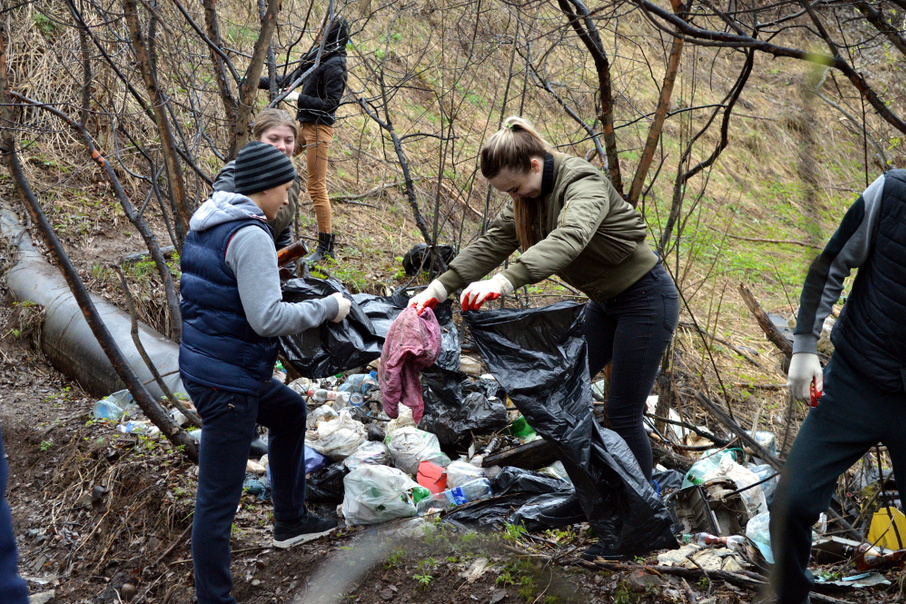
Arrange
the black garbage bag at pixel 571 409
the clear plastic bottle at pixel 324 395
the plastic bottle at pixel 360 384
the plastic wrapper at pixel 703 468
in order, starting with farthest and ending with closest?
the plastic bottle at pixel 360 384, the clear plastic bottle at pixel 324 395, the plastic wrapper at pixel 703 468, the black garbage bag at pixel 571 409

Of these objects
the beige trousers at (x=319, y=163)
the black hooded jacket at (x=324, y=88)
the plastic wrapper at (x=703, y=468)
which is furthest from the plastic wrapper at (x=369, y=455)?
the beige trousers at (x=319, y=163)

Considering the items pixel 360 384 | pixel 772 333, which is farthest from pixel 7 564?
pixel 772 333

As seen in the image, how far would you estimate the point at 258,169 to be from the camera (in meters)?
2.54

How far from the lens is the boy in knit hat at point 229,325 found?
7.84ft

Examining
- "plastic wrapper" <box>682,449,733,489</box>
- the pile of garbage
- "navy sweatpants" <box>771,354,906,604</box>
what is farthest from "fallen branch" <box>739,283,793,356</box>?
"navy sweatpants" <box>771,354,906,604</box>

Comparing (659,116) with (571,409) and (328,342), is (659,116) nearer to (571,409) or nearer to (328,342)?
(571,409)

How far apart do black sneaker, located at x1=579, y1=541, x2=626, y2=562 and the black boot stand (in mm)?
4125

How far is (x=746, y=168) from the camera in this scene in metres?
12.7

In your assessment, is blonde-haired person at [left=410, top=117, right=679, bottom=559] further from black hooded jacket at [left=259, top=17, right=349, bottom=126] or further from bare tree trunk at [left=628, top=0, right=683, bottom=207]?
black hooded jacket at [left=259, top=17, right=349, bottom=126]

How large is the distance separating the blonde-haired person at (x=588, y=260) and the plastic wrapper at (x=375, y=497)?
883mm

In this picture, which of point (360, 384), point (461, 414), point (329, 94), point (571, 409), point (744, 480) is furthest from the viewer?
point (329, 94)

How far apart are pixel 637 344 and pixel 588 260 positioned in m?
0.40

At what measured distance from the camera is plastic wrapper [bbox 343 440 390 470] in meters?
3.55

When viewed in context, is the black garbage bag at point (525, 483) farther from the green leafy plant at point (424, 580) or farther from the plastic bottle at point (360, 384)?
the plastic bottle at point (360, 384)
